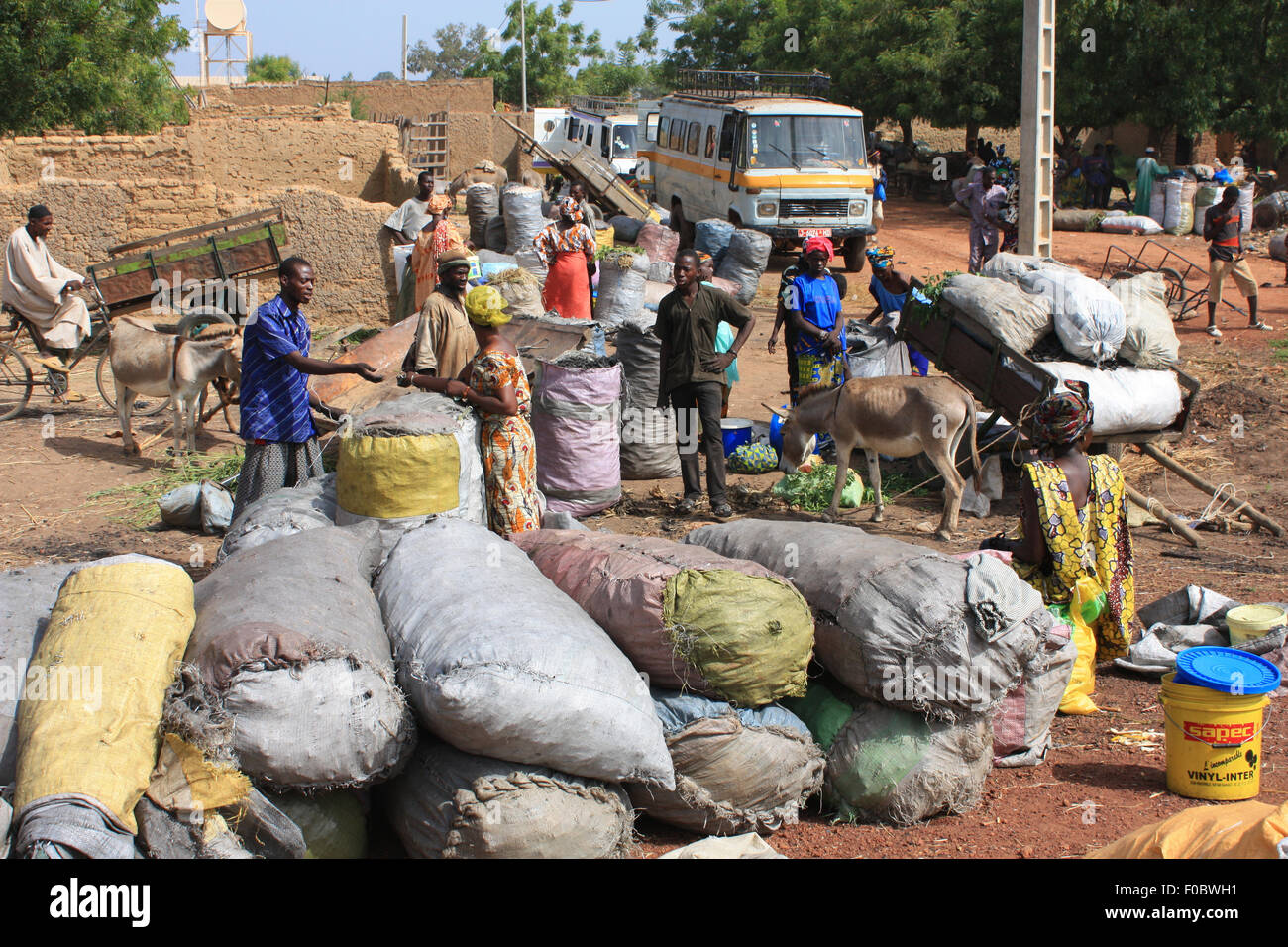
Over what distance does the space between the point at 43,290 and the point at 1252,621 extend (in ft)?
29.7

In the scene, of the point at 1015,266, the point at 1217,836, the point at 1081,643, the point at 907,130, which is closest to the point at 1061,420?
the point at 1081,643

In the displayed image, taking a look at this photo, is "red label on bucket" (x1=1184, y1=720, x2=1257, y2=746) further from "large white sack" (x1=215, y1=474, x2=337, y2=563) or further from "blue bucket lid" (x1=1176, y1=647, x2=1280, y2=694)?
"large white sack" (x1=215, y1=474, x2=337, y2=563)

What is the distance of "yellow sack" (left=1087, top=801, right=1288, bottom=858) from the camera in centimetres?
255

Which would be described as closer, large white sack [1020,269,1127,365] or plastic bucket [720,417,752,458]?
large white sack [1020,269,1127,365]

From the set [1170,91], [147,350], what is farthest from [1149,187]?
[147,350]

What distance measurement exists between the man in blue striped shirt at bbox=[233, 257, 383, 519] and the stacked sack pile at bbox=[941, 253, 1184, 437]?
13.4ft

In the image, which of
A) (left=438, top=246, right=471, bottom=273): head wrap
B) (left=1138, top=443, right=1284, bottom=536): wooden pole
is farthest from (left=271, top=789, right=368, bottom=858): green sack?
(left=1138, top=443, right=1284, bottom=536): wooden pole

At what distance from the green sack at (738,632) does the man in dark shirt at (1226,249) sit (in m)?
11.2

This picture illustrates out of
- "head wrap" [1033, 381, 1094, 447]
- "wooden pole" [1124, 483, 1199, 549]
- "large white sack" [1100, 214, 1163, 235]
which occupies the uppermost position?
"large white sack" [1100, 214, 1163, 235]

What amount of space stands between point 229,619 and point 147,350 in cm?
553

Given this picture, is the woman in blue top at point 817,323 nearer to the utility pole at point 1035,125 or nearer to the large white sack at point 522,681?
the utility pole at point 1035,125

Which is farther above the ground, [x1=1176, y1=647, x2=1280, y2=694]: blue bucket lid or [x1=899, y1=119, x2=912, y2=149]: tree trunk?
[x1=899, y1=119, x2=912, y2=149]: tree trunk

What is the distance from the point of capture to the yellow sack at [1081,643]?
14.7 ft

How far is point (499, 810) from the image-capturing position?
3.07 meters
